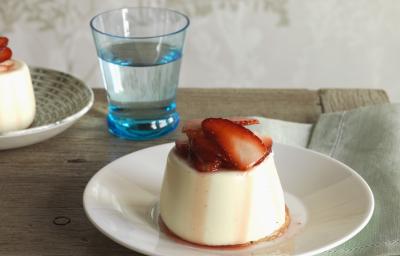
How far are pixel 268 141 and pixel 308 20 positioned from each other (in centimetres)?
88

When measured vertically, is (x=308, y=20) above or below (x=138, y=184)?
below

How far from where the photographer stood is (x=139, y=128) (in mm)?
954

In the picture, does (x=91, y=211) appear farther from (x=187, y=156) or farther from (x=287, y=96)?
(x=287, y=96)

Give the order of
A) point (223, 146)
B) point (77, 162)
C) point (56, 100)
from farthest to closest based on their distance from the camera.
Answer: point (56, 100) < point (77, 162) < point (223, 146)

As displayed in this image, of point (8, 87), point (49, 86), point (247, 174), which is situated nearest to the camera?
point (247, 174)

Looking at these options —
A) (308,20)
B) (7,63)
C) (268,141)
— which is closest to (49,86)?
(7,63)

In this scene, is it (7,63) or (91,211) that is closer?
(91,211)

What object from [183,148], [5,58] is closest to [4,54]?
[5,58]

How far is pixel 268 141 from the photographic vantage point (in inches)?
28.3

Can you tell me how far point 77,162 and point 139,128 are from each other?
0.36 ft

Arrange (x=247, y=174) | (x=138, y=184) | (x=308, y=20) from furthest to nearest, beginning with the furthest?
(x=308, y=20), (x=138, y=184), (x=247, y=174)

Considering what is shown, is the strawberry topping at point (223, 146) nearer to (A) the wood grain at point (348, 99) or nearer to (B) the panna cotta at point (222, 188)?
(B) the panna cotta at point (222, 188)

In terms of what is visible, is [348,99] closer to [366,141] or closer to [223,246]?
[366,141]

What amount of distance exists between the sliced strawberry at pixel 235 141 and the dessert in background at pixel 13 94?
34 cm
